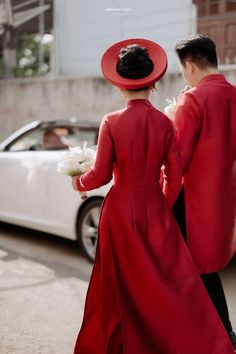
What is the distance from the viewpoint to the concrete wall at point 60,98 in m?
9.77

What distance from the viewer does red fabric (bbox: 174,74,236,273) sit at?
314 cm

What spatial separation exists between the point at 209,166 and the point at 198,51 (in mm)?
652

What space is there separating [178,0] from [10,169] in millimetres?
5251

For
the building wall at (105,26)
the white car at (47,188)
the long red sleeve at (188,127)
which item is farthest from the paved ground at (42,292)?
the building wall at (105,26)

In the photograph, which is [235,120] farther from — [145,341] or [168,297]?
[145,341]

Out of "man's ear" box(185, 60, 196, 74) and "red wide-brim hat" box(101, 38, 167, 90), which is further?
"man's ear" box(185, 60, 196, 74)

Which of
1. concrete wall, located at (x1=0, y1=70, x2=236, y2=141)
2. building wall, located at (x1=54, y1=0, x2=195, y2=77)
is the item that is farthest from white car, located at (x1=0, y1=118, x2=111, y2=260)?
building wall, located at (x1=54, y1=0, x2=195, y2=77)

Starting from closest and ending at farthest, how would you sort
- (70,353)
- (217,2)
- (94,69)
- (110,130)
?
(110,130) → (70,353) → (217,2) → (94,69)

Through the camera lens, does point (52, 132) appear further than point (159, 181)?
Yes

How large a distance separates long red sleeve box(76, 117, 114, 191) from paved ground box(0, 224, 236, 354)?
1.18 metres

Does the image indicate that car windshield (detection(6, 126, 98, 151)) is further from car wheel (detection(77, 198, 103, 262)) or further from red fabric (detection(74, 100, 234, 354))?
red fabric (detection(74, 100, 234, 354))

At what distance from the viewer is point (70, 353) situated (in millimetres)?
3512

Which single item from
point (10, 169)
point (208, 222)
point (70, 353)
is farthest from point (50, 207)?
point (208, 222)

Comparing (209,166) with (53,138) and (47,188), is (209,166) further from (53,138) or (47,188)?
(53,138)
